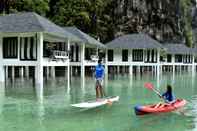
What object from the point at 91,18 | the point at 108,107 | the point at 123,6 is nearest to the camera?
the point at 108,107

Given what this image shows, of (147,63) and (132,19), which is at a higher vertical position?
(132,19)

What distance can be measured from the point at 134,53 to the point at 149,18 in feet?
62.5

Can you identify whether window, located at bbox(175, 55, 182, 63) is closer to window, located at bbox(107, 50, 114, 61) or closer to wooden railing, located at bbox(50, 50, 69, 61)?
window, located at bbox(107, 50, 114, 61)

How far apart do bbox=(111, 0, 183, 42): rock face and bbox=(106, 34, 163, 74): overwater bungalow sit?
43.8 ft

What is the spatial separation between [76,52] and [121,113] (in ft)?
95.1

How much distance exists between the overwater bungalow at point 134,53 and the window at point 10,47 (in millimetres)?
20379

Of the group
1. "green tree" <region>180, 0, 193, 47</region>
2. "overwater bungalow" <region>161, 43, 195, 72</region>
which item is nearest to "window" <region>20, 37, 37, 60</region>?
"overwater bungalow" <region>161, 43, 195, 72</region>

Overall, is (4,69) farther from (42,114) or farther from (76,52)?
(42,114)

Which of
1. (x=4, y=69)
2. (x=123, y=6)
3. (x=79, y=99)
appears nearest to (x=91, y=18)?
(x=123, y=6)

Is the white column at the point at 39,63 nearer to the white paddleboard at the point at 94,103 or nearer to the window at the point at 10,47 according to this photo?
the window at the point at 10,47

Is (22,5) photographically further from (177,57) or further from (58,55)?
(177,57)

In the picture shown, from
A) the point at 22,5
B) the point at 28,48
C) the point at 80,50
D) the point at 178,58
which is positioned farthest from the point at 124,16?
the point at 28,48

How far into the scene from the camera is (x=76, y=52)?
44.8 meters

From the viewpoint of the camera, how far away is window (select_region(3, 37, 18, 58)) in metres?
31.9
